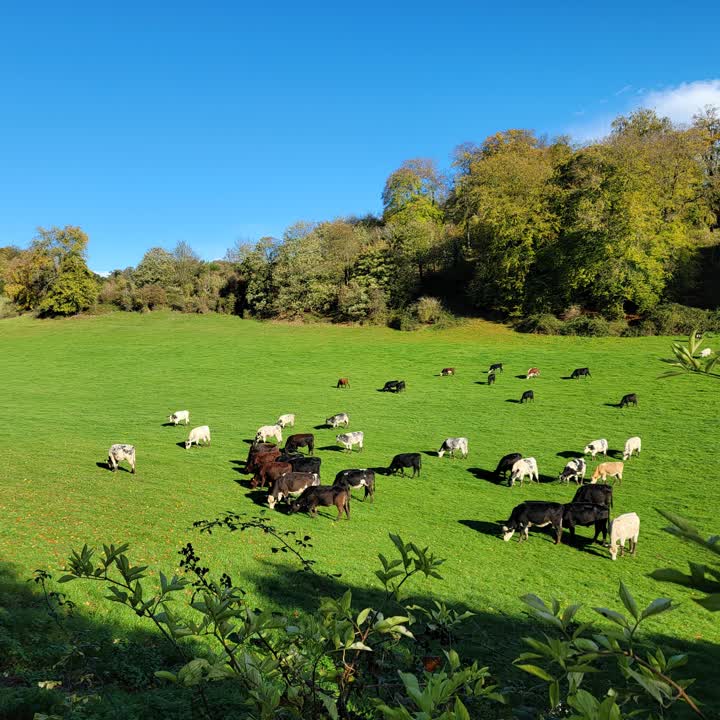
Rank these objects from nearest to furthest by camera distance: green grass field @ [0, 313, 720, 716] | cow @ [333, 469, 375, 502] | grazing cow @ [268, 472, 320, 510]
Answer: green grass field @ [0, 313, 720, 716] < grazing cow @ [268, 472, 320, 510] < cow @ [333, 469, 375, 502]

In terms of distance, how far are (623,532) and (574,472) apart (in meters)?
6.24

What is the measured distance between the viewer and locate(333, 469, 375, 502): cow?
16984mm

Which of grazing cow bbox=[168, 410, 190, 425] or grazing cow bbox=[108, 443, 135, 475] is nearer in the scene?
grazing cow bbox=[108, 443, 135, 475]

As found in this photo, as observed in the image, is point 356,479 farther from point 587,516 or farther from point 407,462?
point 587,516

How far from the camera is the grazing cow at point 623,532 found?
13.3 meters

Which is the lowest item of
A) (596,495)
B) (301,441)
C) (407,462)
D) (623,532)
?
(623,532)

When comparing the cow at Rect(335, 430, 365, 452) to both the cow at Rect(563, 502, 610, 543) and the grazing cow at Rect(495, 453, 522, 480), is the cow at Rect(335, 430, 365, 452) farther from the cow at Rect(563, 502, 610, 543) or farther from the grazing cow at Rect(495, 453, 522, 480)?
the cow at Rect(563, 502, 610, 543)

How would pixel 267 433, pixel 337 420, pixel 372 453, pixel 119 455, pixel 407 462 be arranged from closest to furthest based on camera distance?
pixel 119 455, pixel 407 462, pixel 372 453, pixel 267 433, pixel 337 420

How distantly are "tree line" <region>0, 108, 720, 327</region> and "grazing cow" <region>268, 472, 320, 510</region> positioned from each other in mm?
41853

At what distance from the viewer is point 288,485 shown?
16156mm

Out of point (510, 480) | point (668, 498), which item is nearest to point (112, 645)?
point (510, 480)

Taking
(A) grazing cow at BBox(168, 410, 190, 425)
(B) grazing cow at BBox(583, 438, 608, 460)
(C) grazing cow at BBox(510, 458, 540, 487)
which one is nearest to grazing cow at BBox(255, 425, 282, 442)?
(A) grazing cow at BBox(168, 410, 190, 425)

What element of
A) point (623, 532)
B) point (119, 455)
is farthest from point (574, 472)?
point (119, 455)

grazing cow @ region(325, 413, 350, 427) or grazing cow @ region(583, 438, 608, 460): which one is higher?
grazing cow @ region(325, 413, 350, 427)
